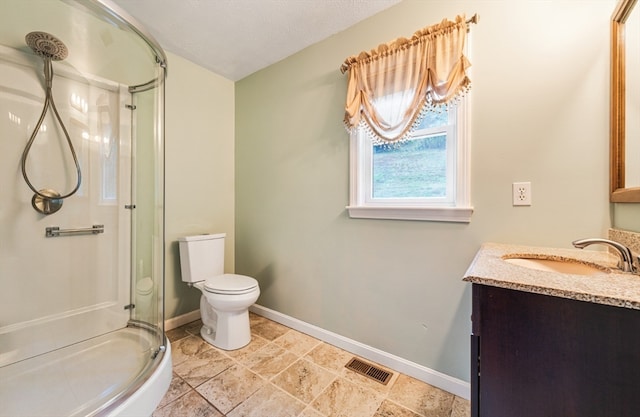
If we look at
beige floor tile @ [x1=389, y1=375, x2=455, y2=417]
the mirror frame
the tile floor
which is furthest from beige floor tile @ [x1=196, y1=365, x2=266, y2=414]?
the mirror frame

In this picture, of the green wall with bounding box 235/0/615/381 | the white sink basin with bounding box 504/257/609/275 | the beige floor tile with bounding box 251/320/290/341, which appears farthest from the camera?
the beige floor tile with bounding box 251/320/290/341

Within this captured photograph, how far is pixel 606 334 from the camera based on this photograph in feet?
1.87

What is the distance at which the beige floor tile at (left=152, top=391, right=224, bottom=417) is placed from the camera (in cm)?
126

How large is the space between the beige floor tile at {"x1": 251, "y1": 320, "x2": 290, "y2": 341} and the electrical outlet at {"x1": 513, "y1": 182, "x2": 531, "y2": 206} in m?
1.84

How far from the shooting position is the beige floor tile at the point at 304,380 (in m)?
1.42

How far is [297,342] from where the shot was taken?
1940mm

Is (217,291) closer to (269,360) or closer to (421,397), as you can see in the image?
(269,360)

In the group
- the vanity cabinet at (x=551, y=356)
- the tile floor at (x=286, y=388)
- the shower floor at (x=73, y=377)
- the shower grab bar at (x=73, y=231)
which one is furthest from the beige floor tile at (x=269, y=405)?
the shower grab bar at (x=73, y=231)

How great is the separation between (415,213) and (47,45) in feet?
7.70

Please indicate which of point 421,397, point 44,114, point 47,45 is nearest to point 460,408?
point 421,397

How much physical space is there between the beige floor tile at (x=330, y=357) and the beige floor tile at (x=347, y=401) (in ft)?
0.49

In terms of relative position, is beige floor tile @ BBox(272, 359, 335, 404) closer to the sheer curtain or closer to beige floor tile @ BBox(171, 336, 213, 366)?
beige floor tile @ BBox(171, 336, 213, 366)

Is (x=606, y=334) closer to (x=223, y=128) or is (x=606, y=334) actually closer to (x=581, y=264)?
(x=581, y=264)

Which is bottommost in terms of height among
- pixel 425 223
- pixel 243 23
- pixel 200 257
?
pixel 200 257
